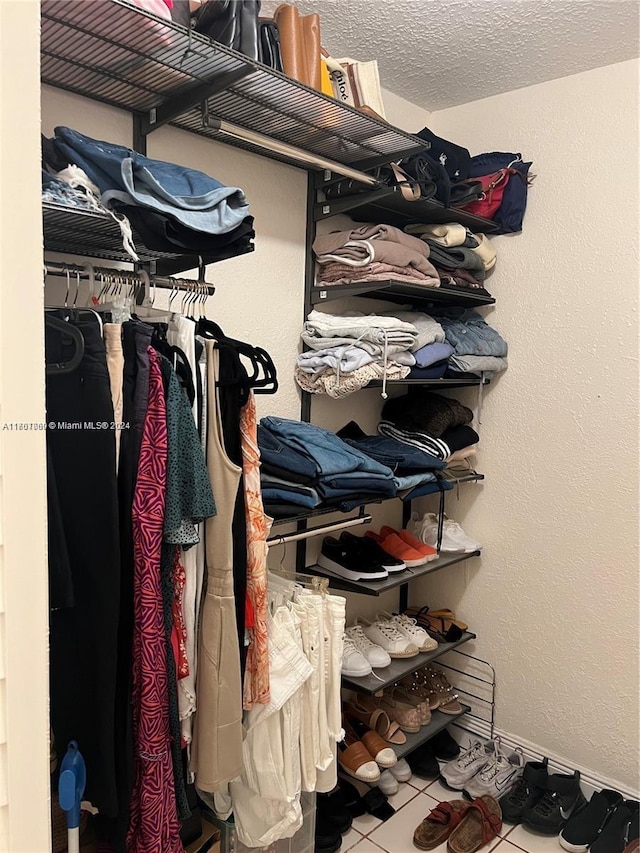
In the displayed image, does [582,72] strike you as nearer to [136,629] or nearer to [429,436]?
[429,436]

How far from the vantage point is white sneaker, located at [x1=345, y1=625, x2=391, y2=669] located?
203 centimetres

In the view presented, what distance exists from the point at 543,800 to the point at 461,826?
32 centimetres

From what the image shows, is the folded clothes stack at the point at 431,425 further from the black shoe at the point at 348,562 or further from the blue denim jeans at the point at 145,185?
the blue denim jeans at the point at 145,185

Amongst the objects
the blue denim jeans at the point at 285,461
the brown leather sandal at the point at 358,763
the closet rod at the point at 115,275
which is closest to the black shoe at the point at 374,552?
the blue denim jeans at the point at 285,461

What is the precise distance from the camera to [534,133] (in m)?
2.23

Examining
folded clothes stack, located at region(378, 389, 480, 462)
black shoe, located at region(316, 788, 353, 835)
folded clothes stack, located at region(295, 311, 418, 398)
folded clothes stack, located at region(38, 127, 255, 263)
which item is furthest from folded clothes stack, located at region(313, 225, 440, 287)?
black shoe, located at region(316, 788, 353, 835)

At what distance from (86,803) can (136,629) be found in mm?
351

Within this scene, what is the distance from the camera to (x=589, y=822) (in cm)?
197

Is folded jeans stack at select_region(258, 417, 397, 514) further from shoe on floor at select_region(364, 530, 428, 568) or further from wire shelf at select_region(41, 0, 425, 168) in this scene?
wire shelf at select_region(41, 0, 425, 168)

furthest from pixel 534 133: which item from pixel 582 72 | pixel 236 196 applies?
pixel 236 196

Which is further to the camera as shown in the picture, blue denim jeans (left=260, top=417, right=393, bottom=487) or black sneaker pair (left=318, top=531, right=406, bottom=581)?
black sneaker pair (left=318, top=531, right=406, bottom=581)

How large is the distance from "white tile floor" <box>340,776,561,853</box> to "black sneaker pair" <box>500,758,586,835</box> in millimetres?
35

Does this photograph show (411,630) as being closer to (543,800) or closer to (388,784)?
(388,784)

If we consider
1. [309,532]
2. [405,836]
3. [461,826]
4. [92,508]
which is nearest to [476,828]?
[461,826]
